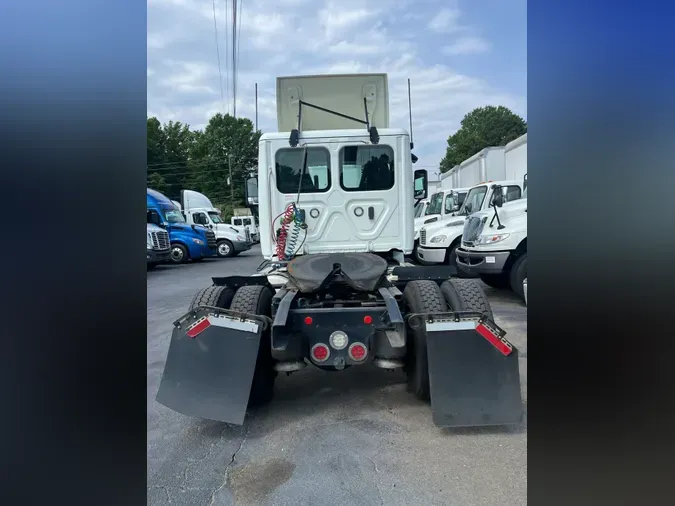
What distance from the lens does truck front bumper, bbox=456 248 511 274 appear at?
25.4ft

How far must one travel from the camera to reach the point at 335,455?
3064 millimetres

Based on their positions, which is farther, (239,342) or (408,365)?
(408,365)

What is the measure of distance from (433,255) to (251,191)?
21.4 ft

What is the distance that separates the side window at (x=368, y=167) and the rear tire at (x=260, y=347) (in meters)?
1.73

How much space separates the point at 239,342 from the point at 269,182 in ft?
7.10

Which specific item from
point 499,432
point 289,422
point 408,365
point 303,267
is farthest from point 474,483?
point 303,267

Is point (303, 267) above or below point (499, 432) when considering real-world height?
above

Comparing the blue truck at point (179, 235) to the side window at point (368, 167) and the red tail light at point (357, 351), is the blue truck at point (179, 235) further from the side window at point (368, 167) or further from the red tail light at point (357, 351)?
the red tail light at point (357, 351)

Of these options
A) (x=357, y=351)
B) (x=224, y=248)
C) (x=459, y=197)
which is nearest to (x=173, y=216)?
(x=224, y=248)

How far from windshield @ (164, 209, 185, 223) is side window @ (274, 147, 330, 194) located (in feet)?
45.6
